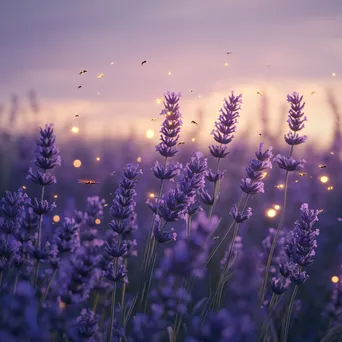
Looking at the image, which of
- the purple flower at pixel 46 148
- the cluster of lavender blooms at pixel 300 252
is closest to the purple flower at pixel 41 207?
the purple flower at pixel 46 148

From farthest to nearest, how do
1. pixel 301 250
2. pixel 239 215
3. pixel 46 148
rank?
pixel 239 215
pixel 46 148
pixel 301 250

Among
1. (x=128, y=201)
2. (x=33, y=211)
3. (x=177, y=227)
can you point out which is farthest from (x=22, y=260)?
(x=177, y=227)

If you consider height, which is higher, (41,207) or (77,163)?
(77,163)

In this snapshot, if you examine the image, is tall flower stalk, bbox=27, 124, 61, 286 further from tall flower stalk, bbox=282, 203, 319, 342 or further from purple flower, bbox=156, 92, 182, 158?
tall flower stalk, bbox=282, 203, 319, 342

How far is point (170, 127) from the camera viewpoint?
13.4 feet

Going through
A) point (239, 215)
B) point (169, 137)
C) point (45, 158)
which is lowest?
point (239, 215)

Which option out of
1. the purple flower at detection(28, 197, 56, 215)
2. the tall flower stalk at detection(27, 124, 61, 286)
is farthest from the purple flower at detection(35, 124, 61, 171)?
the purple flower at detection(28, 197, 56, 215)

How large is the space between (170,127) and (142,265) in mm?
1002

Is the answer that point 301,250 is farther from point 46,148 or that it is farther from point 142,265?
point 46,148

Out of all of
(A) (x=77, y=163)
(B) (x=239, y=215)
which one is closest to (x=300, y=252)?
(B) (x=239, y=215)

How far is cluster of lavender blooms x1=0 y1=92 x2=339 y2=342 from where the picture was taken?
2627 mm

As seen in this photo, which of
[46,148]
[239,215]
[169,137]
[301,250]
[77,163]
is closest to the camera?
[301,250]

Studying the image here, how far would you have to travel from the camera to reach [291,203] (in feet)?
25.7

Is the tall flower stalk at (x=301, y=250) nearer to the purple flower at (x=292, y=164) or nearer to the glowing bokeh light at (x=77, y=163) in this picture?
the purple flower at (x=292, y=164)
